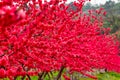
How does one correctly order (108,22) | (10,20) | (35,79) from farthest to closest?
(108,22) → (35,79) → (10,20)

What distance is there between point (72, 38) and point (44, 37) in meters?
1.56

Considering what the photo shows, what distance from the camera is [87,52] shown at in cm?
936

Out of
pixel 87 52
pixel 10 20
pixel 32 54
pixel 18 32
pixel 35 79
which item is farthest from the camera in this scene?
pixel 35 79

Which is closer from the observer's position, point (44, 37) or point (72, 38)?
point (44, 37)

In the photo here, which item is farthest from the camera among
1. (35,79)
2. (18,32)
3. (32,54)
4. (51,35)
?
(35,79)

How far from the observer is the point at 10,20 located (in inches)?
51.0

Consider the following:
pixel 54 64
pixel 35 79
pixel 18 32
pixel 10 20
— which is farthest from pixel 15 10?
pixel 35 79

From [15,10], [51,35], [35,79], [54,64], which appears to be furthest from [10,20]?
[35,79]

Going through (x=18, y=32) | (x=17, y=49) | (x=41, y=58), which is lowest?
(x=41, y=58)

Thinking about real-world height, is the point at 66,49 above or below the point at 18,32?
below

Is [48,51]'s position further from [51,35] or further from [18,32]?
[18,32]

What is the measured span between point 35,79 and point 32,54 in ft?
30.3

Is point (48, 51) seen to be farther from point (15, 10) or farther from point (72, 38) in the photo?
point (15, 10)

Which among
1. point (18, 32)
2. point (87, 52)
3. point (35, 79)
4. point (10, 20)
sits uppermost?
point (10, 20)
